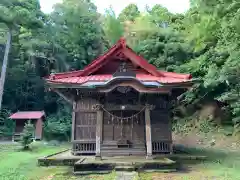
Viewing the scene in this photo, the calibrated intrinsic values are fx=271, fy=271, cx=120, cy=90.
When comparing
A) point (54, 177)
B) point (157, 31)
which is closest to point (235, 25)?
point (54, 177)

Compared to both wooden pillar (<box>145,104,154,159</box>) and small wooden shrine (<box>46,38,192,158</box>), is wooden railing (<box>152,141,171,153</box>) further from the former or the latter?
wooden pillar (<box>145,104,154,159</box>)

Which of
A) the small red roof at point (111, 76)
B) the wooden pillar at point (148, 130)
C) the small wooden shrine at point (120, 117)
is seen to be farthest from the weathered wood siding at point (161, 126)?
the small red roof at point (111, 76)

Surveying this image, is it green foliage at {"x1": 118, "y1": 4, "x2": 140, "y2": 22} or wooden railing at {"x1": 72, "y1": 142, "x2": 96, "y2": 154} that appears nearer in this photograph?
wooden railing at {"x1": 72, "y1": 142, "x2": 96, "y2": 154}

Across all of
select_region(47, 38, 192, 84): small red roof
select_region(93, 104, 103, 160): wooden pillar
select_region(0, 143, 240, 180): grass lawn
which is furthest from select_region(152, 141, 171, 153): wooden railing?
select_region(47, 38, 192, 84): small red roof

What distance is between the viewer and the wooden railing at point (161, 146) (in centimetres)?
1147

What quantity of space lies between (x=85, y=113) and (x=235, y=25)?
23.5 ft

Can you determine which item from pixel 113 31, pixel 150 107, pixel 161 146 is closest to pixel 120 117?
pixel 150 107

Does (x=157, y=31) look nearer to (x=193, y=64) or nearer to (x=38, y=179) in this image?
(x=193, y=64)

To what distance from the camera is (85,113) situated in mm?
11672


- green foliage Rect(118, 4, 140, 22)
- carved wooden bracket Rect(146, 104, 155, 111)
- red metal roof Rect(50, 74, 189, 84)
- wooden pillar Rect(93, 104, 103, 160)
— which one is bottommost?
wooden pillar Rect(93, 104, 103, 160)

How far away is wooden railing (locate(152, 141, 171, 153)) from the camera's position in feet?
37.6

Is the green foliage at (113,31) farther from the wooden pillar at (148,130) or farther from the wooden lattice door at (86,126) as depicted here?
the wooden pillar at (148,130)

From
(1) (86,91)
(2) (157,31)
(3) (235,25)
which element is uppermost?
(2) (157,31)

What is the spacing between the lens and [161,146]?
456 inches
